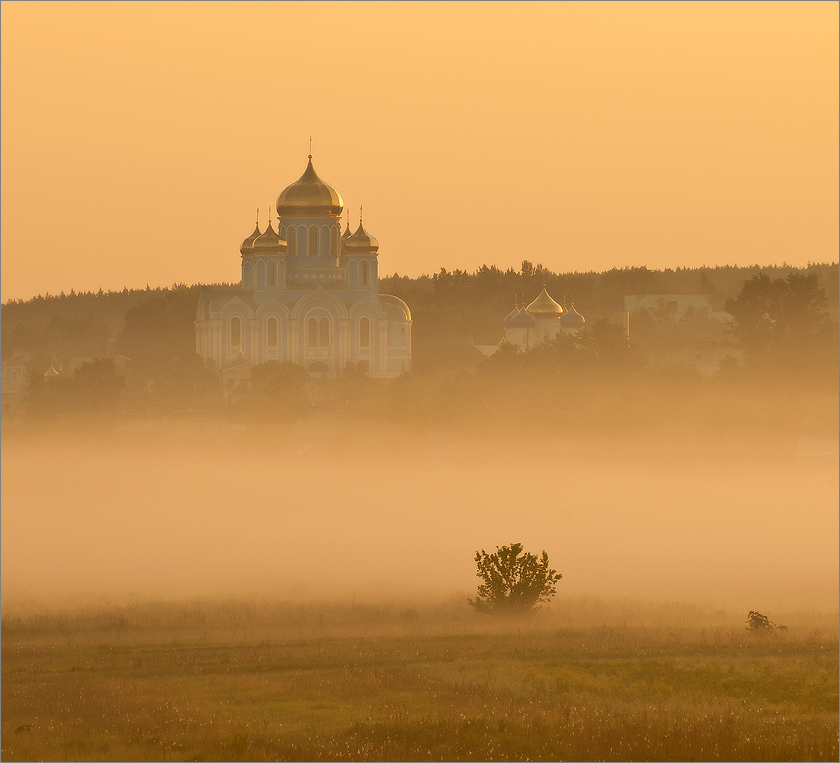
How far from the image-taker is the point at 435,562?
39.9 m

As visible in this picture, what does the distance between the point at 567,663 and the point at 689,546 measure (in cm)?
2226

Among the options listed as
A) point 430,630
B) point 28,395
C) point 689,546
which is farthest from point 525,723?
point 28,395

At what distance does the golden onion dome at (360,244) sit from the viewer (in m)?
87.6

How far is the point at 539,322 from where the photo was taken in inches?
3831

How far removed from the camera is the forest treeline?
66.9m

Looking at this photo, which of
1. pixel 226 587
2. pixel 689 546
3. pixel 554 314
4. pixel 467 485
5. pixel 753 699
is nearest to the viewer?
pixel 753 699

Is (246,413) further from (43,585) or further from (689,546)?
(43,585)

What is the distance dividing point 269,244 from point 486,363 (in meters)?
21.6

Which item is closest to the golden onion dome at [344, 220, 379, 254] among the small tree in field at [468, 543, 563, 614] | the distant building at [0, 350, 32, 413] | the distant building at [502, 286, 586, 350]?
the distant building at [502, 286, 586, 350]

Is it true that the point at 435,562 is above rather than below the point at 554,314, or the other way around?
below

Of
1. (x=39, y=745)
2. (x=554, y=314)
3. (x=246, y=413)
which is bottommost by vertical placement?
(x=39, y=745)

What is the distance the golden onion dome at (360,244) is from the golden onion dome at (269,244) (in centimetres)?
374

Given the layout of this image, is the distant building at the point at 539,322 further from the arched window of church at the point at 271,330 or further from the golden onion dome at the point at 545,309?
the arched window of church at the point at 271,330

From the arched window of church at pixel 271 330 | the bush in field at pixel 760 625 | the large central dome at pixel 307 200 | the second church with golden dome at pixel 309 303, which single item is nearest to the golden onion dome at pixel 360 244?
the second church with golden dome at pixel 309 303
